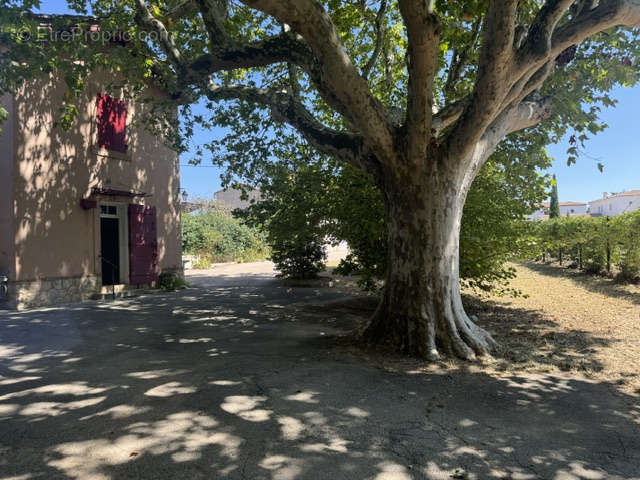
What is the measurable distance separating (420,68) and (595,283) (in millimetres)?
10839

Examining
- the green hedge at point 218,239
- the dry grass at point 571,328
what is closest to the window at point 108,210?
the dry grass at point 571,328

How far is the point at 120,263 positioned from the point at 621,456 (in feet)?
38.8

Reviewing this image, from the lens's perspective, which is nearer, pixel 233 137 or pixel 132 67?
pixel 132 67

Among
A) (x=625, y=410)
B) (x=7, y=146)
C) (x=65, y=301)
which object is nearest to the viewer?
(x=625, y=410)

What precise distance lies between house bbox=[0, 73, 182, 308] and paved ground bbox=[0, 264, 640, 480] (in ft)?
12.7

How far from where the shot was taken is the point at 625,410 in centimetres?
399

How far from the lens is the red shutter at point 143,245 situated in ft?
38.7

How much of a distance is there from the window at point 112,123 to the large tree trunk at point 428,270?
870 cm

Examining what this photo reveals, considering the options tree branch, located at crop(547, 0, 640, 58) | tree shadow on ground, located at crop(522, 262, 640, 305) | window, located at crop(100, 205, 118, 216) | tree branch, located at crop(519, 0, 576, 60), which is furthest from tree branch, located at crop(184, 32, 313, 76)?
tree shadow on ground, located at crop(522, 262, 640, 305)

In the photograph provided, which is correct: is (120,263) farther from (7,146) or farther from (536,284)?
(536,284)

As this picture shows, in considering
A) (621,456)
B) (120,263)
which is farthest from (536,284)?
(120,263)

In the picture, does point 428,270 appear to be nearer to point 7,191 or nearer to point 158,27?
point 158,27

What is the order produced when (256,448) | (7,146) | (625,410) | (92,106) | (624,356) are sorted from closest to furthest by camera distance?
(256,448) → (625,410) → (624,356) → (7,146) → (92,106)

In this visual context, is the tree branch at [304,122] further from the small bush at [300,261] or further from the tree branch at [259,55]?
the small bush at [300,261]
